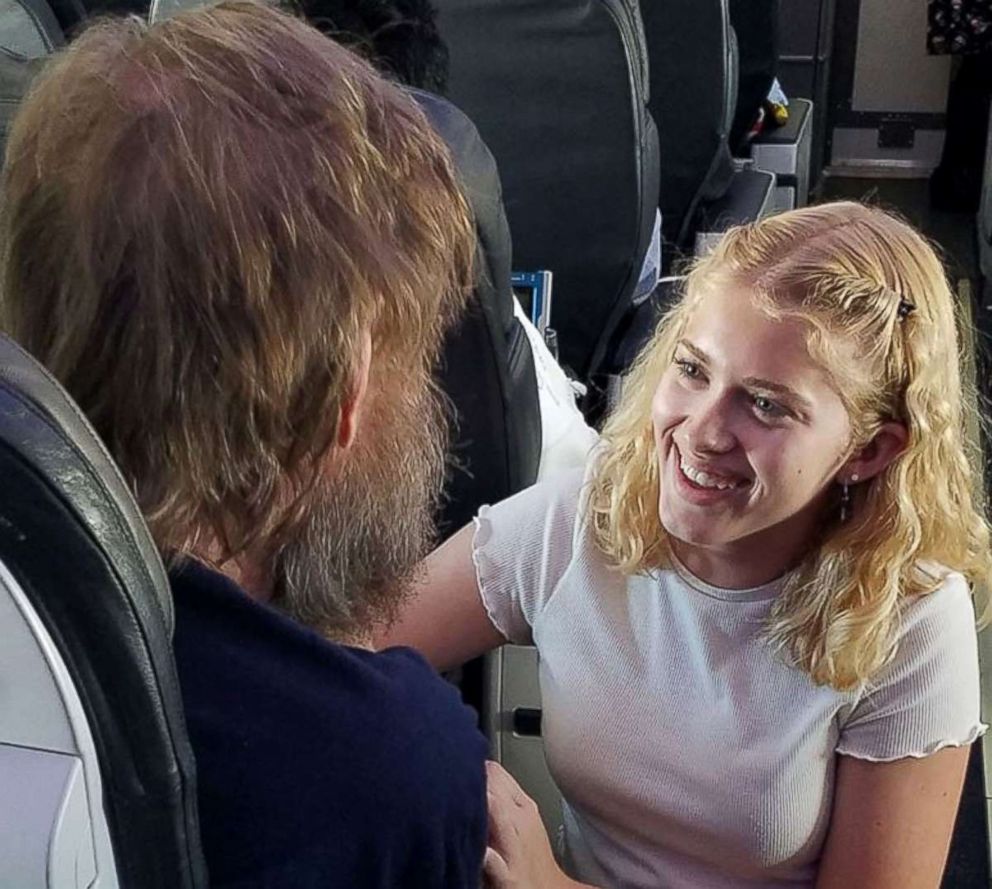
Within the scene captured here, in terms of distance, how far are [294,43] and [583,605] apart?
1.99ft

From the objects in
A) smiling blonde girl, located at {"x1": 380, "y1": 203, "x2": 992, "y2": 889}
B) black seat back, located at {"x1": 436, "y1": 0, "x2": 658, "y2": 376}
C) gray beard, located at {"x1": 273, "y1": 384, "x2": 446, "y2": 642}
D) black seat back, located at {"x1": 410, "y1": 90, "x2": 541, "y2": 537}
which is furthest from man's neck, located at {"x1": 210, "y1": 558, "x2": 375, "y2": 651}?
black seat back, located at {"x1": 436, "y1": 0, "x2": 658, "y2": 376}

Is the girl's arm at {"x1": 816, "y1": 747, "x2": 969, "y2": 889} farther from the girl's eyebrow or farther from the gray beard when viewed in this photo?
the gray beard

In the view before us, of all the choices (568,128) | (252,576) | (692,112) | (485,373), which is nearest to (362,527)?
(252,576)

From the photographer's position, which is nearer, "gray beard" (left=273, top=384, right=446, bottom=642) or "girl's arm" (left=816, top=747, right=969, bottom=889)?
"gray beard" (left=273, top=384, right=446, bottom=642)

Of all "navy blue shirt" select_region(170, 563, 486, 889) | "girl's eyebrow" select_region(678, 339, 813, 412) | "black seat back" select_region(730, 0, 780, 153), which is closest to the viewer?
"navy blue shirt" select_region(170, 563, 486, 889)

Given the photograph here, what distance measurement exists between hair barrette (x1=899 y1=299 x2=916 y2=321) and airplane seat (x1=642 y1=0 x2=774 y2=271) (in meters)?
1.17

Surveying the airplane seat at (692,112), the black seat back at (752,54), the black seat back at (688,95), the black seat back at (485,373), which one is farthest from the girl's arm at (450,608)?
the black seat back at (752,54)

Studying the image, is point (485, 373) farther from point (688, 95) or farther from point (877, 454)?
point (688, 95)

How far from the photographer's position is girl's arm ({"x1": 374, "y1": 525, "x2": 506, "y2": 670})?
1.15 metres

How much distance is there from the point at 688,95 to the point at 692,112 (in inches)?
1.1

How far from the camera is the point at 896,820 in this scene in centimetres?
104

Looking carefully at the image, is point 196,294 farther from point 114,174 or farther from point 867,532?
point 867,532

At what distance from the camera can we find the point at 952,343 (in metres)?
1.06

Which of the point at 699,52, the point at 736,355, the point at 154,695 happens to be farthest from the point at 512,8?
the point at 154,695
